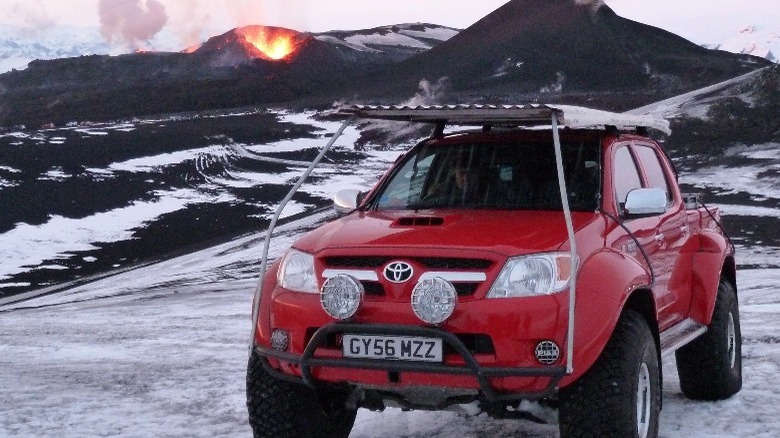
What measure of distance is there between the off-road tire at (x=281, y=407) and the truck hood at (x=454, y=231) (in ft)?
2.16

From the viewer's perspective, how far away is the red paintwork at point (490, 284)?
4500 mm

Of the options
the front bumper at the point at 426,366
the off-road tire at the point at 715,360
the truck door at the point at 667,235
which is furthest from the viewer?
the off-road tire at the point at 715,360

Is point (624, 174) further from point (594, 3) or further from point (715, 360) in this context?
point (594, 3)

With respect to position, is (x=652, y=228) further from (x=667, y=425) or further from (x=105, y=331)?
(x=105, y=331)

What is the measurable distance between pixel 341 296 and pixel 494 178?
1.46 meters

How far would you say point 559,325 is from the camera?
14.8 ft

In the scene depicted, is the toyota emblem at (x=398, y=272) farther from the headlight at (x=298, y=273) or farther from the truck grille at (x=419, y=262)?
the headlight at (x=298, y=273)

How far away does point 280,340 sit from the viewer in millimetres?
4914

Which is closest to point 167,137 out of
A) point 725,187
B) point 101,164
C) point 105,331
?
point 101,164

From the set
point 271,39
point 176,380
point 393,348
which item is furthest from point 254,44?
point 393,348

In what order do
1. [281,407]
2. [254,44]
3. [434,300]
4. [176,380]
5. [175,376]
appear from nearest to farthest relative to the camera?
1. [434,300]
2. [281,407]
3. [176,380]
4. [175,376]
5. [254,44]

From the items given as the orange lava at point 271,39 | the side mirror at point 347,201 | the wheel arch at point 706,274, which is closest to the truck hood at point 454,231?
the side mirror at point 347,201

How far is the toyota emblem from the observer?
15.3ft

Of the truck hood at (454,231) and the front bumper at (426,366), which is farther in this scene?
the truck hood at (454,231)
